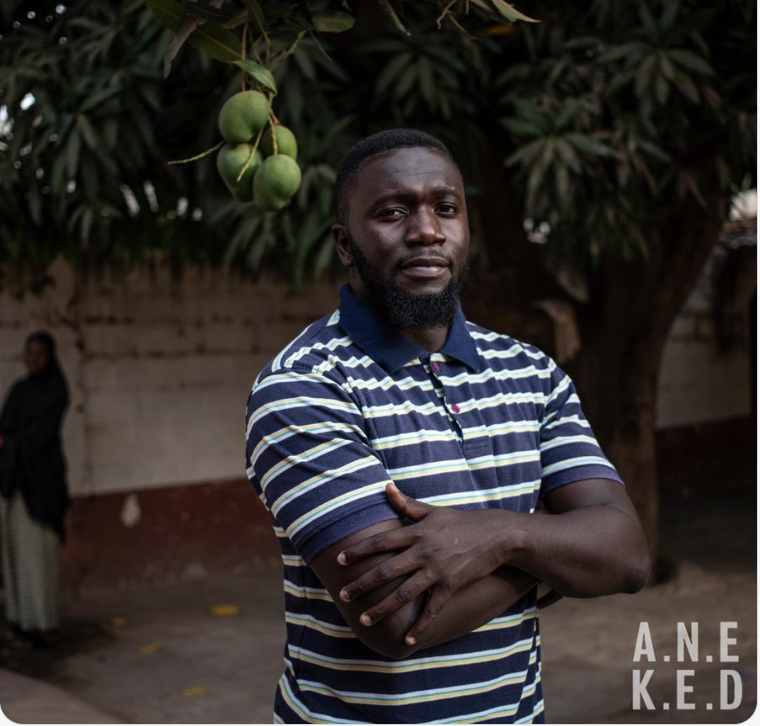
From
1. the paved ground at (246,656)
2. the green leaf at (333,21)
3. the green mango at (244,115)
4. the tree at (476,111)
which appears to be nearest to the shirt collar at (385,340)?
the green mango at (244,115)

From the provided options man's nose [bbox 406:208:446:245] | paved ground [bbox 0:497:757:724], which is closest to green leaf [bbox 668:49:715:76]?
paved ground [bbox 0:497:757:724]

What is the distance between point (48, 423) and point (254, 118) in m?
4.30

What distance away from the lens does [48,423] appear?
18.2 feet

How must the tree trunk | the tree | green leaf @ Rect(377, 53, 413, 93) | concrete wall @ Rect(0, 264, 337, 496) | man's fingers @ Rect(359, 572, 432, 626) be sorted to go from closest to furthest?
1. man's fingers @ Rect(359, 572, 432, 626)
2. the tree
3. green leaf @ Rect(377, 53, 413, 93)
4. the tree trunk
5. concrete wall @ Rect(0, 264, 337, 496)

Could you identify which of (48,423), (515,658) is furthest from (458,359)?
(48,423)

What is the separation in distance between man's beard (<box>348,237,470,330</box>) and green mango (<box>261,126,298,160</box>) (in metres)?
0.18

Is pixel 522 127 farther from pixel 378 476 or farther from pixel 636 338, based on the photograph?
pixel 378 476

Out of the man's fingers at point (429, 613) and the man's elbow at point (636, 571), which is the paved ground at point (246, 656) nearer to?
the man's elbow at point (636, 571)

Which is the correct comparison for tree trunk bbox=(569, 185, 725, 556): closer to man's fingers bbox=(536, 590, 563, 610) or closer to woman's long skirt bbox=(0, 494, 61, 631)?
woman's long skirt bbox=(0, 494, 61, 631)

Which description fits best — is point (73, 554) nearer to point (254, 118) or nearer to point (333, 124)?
point (333, 124)

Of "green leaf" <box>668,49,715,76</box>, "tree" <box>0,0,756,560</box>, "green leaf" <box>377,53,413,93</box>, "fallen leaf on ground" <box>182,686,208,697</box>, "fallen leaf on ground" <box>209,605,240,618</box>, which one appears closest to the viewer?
"green leaf" <box>668,49,715,76</box>

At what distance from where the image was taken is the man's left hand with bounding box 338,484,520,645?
58.0 inches

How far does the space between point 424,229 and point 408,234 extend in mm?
27

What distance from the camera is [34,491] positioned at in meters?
5.55
